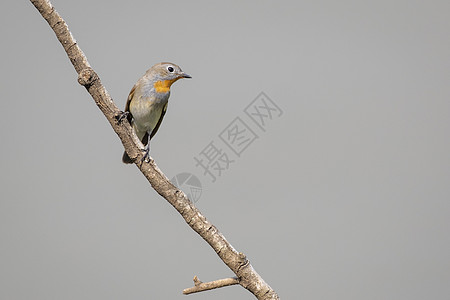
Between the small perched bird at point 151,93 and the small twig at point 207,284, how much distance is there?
1.14 m

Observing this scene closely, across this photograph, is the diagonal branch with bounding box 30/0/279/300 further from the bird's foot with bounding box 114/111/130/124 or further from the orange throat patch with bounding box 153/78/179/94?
the orange throat patch with bounding box 153/78/179/94

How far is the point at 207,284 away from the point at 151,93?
1.51m

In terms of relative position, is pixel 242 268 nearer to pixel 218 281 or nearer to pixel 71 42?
pixel 218 281

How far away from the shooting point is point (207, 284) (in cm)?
298

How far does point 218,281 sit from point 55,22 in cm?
193

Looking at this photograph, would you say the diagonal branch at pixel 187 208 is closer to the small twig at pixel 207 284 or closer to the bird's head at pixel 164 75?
the small twig at pixel 207 284

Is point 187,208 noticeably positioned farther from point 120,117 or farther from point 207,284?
point 120,117

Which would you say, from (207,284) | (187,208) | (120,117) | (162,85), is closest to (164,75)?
(162,85)

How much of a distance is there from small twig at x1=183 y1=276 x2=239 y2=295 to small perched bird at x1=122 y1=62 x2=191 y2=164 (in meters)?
1.14

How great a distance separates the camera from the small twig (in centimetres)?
294

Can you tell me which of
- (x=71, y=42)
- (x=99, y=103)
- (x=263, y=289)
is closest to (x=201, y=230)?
(x=263, y=289)

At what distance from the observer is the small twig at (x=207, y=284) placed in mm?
2941

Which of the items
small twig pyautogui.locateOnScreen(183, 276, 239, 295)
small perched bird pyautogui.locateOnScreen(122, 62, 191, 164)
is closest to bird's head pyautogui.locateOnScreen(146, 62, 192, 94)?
small perched bird pyautogui.locateOnScreen(122, 62, 191, 164)

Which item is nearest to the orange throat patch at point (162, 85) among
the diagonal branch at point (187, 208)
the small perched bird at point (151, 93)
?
the small perched bird at point (151, 93)
